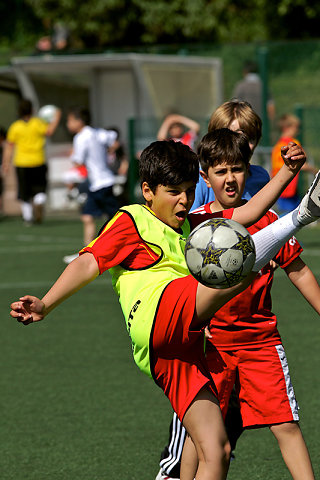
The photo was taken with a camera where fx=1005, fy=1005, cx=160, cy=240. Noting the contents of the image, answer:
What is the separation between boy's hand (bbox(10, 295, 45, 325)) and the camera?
3.59 metres

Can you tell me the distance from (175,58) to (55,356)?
12.9 metres

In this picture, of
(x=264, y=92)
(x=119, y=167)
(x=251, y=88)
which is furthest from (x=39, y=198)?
(x=264, y=92)

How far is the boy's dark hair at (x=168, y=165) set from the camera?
12.4 ft

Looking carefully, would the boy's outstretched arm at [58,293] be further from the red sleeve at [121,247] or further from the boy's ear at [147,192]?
the boy's ear at [147,192]

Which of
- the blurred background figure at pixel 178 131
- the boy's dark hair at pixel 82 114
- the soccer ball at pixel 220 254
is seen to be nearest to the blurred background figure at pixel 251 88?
the blurred background figure at pixel 178 131

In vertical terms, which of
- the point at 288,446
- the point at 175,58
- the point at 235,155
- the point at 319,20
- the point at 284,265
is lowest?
the point at 319,20

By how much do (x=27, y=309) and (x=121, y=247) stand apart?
425 mm

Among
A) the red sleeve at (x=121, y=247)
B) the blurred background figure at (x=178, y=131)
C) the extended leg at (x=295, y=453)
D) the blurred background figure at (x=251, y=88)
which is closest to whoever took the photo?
the red sleeve at (x=121, y=247)

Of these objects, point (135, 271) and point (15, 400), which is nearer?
point (135, 271)

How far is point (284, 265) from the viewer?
4.19 metres

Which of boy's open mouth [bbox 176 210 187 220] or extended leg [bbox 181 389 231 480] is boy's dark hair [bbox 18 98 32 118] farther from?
extended leg [bbox 181 389 231 480]

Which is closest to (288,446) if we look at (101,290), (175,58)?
(101,290)

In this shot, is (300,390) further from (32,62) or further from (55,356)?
(32,62)

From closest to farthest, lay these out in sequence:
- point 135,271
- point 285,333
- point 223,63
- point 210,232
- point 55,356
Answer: point 210,232, point 135,271, point 55,356, point 285,333, point 223,63
